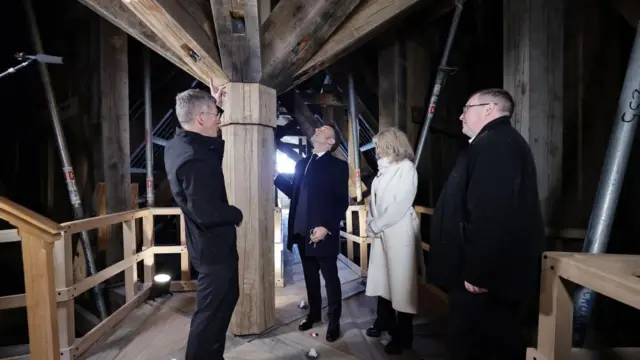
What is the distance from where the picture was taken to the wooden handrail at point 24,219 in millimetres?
1306

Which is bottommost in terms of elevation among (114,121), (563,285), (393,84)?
(563,285)

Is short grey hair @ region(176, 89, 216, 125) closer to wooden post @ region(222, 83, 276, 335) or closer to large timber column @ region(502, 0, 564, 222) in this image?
wooden post @ region(222, 83, 276, 335)

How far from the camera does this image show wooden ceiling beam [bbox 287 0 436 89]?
2.09 metres

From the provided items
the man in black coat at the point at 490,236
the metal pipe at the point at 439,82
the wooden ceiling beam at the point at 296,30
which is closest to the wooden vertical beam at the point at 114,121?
the wooden ceiling beam at the point at 296,30

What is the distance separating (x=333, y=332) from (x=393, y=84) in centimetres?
262

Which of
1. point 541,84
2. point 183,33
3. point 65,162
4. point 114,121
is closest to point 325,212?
point 183,33

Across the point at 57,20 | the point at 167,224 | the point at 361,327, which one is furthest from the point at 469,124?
the point at 167,224

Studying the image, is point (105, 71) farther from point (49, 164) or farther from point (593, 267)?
point (593, 267)

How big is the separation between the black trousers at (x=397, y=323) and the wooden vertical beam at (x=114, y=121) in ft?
9.63

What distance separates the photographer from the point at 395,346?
226cm

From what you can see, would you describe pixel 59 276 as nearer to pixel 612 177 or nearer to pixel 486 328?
pixel 486 328

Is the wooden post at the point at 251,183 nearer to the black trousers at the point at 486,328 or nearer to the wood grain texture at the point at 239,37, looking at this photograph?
the wood grain texture at the point at 239,37

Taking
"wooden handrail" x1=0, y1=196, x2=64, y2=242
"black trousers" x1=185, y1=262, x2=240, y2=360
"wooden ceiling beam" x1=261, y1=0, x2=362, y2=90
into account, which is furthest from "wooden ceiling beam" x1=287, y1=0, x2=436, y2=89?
"wooden handrail" x1=0, y1=196, x2=64, y2=242

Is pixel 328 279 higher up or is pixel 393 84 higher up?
pixel 393 84
